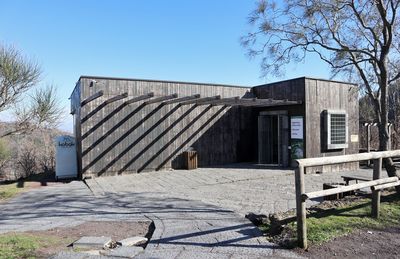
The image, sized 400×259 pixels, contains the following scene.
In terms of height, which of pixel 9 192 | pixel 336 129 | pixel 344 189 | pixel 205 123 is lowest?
pixel 9 192

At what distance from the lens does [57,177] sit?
13.7 m

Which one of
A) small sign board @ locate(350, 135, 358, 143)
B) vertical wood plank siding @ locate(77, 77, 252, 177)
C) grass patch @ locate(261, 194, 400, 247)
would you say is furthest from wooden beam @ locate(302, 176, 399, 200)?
small sign board @ locate(350, 135, 358, 143)

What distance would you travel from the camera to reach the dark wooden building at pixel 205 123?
13.5 meters

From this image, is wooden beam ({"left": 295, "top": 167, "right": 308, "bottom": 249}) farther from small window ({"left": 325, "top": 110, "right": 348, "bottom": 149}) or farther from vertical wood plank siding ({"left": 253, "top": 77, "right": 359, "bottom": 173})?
small window ({"left": 325, "top": 110, "right": 348, "bottom": 149})

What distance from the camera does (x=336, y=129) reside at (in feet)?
51.9

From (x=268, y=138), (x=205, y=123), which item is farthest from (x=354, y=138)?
(x=205, y=123)

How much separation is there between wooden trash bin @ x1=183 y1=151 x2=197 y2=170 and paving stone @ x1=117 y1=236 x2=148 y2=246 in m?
9.73

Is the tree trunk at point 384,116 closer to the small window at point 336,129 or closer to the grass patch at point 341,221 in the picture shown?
the grass patch at point 341,221

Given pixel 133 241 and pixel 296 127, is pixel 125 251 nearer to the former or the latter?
pixel 133 241

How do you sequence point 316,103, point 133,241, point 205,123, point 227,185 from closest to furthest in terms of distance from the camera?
1. point 133,241
2. point 227,185
3. point 316,103
4. point 205,123

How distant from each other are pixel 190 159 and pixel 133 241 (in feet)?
32.8

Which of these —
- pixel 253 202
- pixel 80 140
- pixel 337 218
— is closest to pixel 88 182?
pixel 80 140

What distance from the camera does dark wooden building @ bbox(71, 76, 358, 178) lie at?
13492mm

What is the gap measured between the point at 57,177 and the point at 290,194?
8717mm
